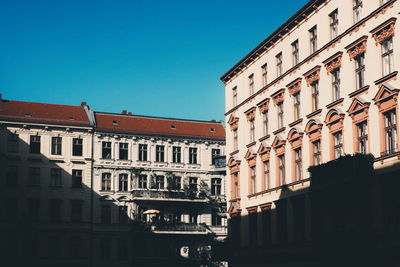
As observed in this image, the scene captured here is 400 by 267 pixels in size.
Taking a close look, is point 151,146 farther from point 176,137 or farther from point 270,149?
point 270,149

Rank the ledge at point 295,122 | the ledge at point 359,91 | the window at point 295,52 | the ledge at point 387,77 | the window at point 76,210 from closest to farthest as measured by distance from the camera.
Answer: the ledge at point 387,77 → the ledge at point 359,91 → the ledge at point 295,122 → the window at point 295,52 → the window at point 76,210

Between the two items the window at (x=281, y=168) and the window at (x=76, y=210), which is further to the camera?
the window at (x=76, y=210)

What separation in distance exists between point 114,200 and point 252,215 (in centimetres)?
2665

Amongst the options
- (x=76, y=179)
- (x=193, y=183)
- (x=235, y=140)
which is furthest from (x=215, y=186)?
(x=235, y=140)

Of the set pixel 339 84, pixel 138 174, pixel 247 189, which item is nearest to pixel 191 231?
pixel 138 174

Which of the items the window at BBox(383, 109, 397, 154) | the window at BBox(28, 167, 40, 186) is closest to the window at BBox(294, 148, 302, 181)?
the window at BBox(383, 109, 397, 154)

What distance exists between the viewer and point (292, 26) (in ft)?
141

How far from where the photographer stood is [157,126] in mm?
76312

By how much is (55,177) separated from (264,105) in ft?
103

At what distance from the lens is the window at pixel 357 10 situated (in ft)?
114

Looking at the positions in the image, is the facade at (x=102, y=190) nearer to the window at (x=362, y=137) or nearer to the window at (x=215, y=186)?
the window at (x=215, y=186)

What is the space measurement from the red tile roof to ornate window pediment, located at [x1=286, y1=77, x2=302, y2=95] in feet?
111

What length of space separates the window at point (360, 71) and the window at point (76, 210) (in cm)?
4249

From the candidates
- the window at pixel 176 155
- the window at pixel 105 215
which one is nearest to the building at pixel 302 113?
the window at pixel 176 155
